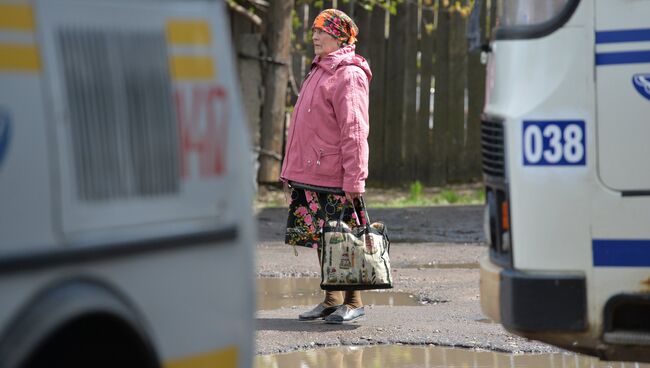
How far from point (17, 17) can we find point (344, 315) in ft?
15.9

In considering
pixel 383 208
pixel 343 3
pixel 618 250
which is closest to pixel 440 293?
pixel 618 250

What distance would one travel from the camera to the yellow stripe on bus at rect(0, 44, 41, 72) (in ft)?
10.9

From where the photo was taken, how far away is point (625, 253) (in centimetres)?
525

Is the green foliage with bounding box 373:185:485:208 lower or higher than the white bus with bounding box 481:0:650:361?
lower

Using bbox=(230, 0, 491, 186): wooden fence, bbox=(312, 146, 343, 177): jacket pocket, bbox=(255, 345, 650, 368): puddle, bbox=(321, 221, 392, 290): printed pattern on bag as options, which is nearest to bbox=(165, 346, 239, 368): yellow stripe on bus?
bbox=(255, 345, 650, 368): puddle

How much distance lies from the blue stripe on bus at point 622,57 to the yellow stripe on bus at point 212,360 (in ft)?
6.40

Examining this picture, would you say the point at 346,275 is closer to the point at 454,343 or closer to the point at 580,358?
the point at 454,343

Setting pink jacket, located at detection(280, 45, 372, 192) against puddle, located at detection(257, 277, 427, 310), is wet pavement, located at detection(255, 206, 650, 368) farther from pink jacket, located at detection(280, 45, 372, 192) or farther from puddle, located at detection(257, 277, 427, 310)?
pink jacket, located at detection(280, 45, 372, 192)

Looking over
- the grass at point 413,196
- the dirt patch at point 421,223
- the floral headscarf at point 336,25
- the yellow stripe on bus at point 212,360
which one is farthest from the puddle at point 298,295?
the yellow stripe on bus at point 212,360

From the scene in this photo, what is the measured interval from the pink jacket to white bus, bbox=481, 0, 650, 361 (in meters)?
2.47

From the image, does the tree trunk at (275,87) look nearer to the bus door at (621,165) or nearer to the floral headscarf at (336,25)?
the floral headscarf at (336,25)

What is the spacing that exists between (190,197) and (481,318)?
14.7 feet

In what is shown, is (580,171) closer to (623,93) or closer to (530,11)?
(623,93)

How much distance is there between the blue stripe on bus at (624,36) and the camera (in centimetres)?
518
